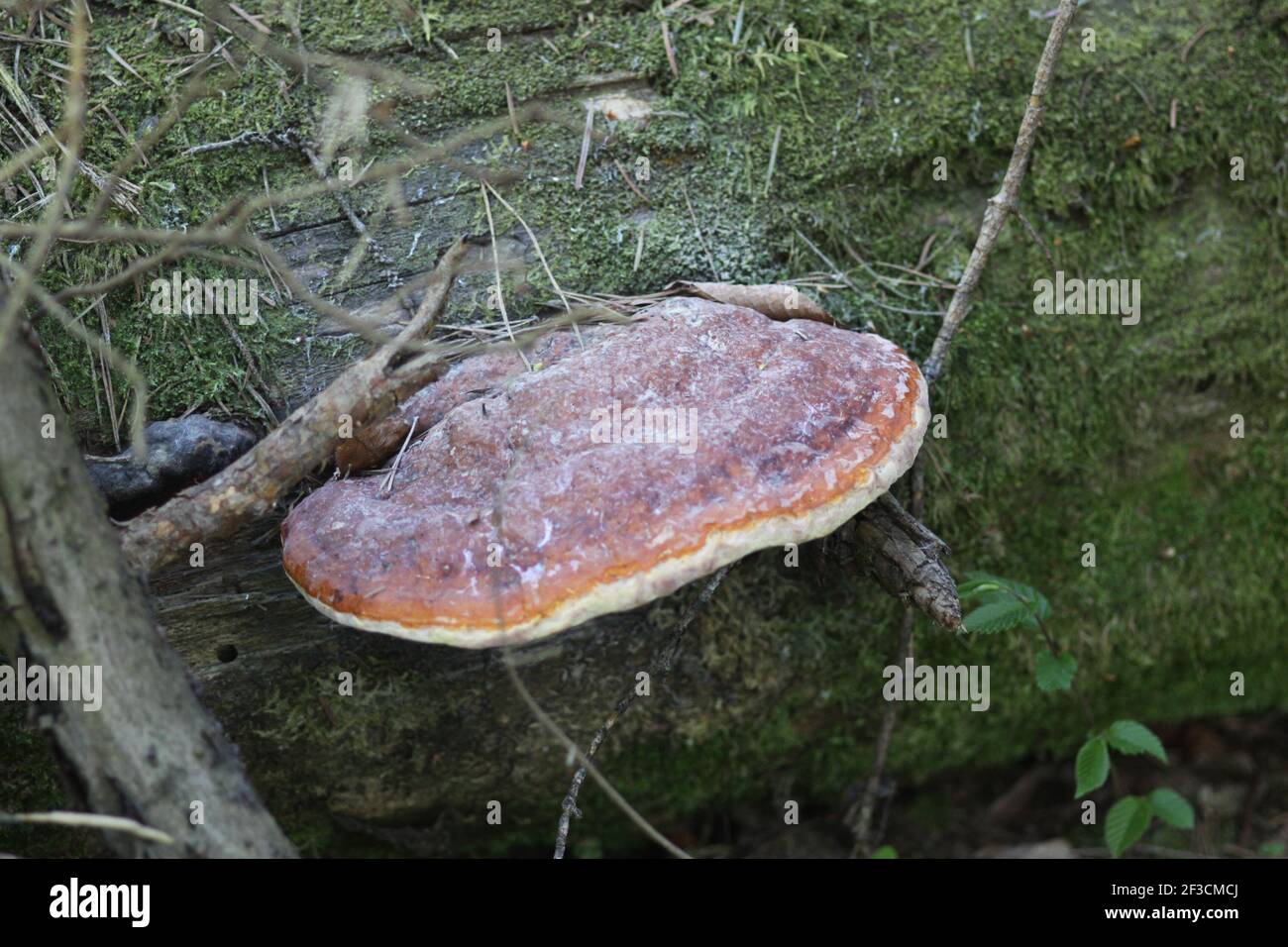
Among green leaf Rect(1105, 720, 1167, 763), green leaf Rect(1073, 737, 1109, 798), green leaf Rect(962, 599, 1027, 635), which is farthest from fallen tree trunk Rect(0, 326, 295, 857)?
green leaf Rect(1105, 720, 1167, 763)

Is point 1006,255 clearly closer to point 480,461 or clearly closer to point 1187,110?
point 1187,110

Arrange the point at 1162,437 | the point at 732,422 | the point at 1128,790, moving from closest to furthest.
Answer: the point at 732,422 → the point at 1162,437 → the point at 1128,790

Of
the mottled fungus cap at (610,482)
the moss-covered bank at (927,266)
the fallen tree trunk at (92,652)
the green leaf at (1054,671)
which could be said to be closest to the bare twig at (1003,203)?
the moss-covered bank at (927,266)

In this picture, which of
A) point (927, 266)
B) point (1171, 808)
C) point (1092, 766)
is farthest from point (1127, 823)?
point (927, 266)

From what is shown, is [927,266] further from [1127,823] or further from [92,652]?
[92,652]

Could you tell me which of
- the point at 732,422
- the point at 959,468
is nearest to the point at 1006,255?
the point at 959,468

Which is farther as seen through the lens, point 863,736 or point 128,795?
point 863,736

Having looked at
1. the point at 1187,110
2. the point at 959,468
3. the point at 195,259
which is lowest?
the point at 959,468
